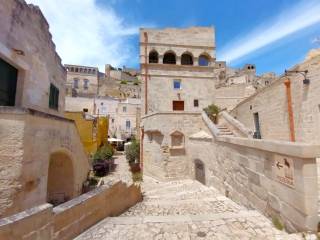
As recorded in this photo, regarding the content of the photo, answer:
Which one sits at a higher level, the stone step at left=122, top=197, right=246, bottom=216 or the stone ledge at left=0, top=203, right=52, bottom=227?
the stone ledge at left=0, top=203, right=52, bottom=227

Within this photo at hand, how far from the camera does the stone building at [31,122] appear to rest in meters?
4.05

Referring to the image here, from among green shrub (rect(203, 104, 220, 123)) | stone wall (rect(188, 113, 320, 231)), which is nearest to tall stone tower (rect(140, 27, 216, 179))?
green shrub (rect(203, 104, 220, 123))

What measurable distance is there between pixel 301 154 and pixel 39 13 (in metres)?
10.4

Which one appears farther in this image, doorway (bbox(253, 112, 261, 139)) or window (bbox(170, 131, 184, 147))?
window (bbox(170, 131, 184, 147))

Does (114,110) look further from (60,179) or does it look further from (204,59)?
(60,179)

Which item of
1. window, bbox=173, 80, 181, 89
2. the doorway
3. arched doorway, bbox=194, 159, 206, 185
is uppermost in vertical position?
window, bbox=173, 80, 181, 89

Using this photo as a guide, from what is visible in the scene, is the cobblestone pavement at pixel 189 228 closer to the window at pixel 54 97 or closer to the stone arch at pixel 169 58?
the window at pixel 54 97

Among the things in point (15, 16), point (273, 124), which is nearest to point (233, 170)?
point (273, 124)

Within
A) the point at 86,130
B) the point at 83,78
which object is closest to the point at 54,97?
the point at 86,130

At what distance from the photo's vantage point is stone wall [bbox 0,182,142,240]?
96.3 inches

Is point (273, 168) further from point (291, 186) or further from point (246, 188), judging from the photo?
point (246, 188)

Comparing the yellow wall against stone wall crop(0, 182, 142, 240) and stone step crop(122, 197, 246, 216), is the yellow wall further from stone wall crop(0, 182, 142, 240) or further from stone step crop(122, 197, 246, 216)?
→ stone wall crop(0, 182, 142, 240)

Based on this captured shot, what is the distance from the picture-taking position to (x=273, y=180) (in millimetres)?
3709

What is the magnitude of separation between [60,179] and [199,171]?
7885 mm
